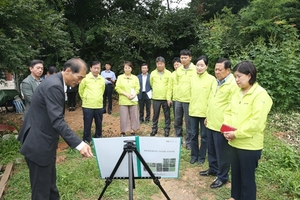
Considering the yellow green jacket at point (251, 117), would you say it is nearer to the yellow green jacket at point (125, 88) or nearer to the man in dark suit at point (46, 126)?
the man in dark suit at point (46, 126)

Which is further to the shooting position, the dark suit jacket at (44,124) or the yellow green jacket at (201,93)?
the yellow green jacket at (201,93)

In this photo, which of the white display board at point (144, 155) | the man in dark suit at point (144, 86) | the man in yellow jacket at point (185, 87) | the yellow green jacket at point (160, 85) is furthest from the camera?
the man in dark suit at point (144, 86)

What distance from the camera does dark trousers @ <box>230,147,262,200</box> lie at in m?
2.58

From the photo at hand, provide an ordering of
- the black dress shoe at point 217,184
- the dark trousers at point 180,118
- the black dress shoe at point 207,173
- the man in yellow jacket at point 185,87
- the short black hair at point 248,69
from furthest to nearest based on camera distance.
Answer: the dark trousers at point 180,118, the man in yellow jacket at point 185,87, the black dress shoe at point 207,173, the black dress shoe at point 217,184, the short black hair at point 248,69

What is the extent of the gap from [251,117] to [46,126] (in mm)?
1999

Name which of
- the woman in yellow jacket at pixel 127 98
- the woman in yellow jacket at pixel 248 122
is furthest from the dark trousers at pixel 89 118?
the woman in yellow jacket at pixel 248 122

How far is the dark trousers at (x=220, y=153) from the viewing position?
10.8ft

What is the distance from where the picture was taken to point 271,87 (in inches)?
282

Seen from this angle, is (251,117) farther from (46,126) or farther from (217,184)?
(46,126)

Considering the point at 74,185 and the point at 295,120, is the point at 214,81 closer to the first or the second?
the point at 74,185

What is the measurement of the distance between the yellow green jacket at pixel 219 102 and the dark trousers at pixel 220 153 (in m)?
0.13

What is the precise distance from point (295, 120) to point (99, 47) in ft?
28.7

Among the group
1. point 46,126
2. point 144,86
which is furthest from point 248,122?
point 144,86

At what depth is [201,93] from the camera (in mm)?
3979
